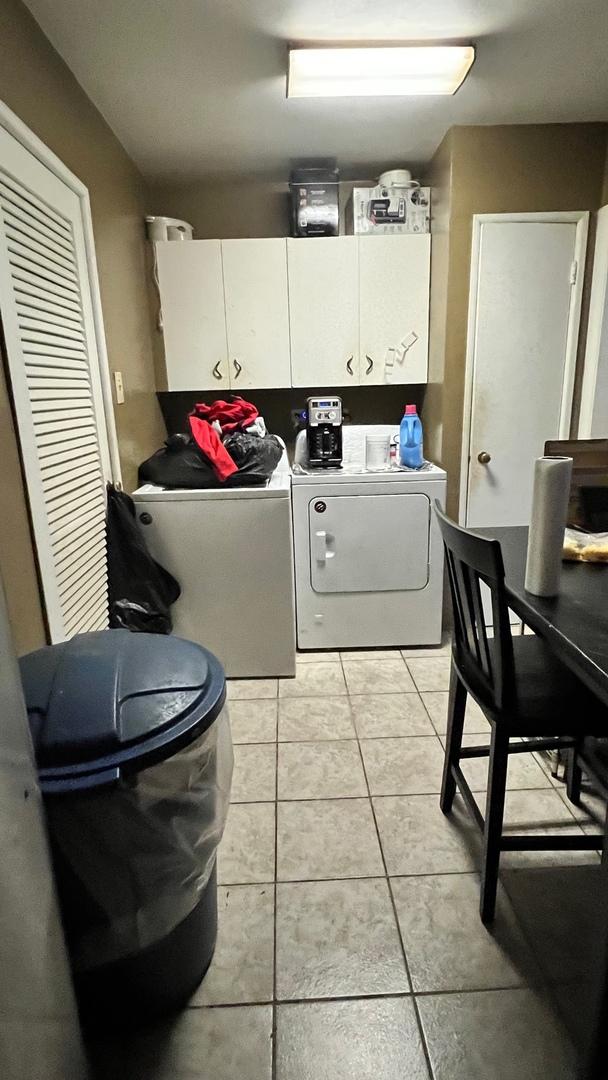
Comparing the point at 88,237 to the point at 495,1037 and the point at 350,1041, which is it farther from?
the point at 495,1037

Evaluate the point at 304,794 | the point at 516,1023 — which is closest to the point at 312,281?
the point at 304,794

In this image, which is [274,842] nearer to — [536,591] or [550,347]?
[536,591]

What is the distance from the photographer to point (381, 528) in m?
2.58

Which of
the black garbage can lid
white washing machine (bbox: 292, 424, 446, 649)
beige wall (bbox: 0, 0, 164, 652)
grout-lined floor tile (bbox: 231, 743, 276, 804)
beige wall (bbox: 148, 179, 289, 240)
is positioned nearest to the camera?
the black garbage can lid

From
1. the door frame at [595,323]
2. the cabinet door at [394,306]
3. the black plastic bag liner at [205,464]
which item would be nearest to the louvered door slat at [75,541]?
the black plastic bag liner at [205,464]

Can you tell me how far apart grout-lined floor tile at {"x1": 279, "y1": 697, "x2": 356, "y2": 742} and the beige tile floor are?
0.6 inches

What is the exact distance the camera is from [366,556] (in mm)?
2615

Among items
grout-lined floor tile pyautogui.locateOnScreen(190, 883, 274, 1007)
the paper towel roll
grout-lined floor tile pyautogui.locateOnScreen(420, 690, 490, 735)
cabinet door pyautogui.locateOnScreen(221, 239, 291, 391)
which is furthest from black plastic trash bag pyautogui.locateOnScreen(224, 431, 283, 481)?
grout-lined floor tile pyautogui.locateOnScreen(190, 883, 274, 1007)

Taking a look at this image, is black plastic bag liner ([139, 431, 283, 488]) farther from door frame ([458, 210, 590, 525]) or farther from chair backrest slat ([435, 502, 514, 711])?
chair backrest slat ([435, 502, 514, 711])

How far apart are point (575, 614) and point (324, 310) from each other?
2.20 metres

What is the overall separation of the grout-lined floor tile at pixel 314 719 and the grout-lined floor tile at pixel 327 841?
36 cm

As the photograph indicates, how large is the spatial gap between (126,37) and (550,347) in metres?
2.06

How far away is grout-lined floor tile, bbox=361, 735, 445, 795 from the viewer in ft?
5.92

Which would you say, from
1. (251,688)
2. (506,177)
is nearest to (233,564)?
(251,688)
